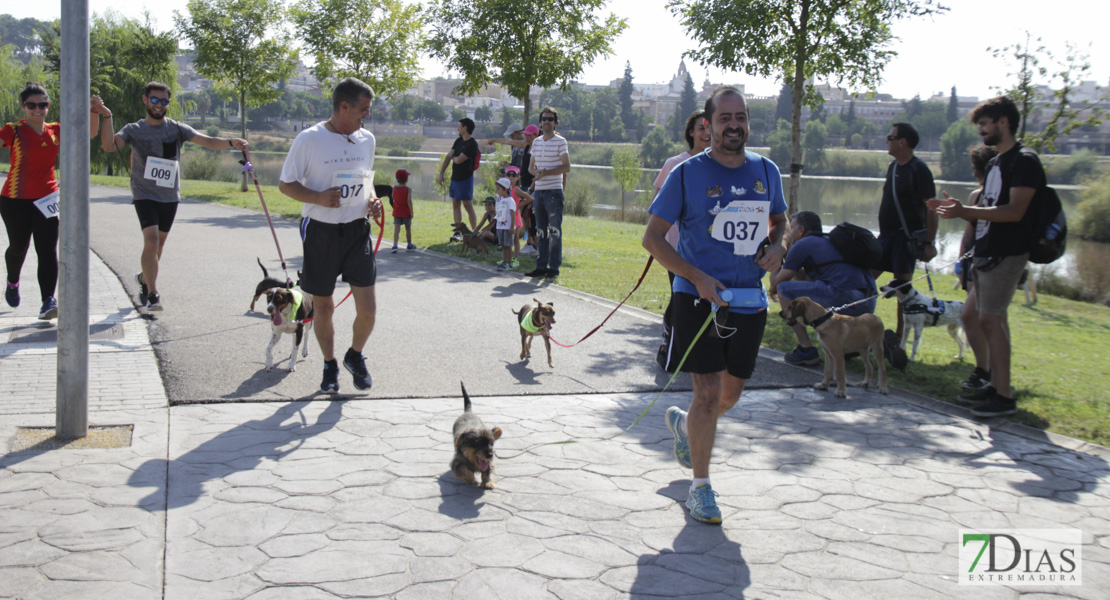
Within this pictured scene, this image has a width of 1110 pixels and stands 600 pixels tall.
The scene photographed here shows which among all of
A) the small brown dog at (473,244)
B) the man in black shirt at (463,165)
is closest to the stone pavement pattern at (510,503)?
the small brown dog at (473,244)

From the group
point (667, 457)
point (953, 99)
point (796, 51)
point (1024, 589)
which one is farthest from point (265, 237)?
point (953, 99)

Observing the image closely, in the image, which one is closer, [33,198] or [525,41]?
[33,198]

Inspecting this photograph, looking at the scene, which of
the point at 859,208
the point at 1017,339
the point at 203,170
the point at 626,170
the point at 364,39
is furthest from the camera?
the point at 626,170

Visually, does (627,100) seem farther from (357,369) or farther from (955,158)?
(357,369)

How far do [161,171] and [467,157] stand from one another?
7383 mm

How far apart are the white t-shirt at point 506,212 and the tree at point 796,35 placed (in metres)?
3.42

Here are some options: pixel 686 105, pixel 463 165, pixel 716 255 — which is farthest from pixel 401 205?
pixel 686 105

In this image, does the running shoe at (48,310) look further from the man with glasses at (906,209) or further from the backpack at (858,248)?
the man with glasses at (906,209)

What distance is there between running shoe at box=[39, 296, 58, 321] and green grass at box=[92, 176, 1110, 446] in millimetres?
5900

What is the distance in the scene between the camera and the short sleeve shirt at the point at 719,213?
3.92 m

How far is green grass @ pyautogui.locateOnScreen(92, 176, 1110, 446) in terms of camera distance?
20.3 feet

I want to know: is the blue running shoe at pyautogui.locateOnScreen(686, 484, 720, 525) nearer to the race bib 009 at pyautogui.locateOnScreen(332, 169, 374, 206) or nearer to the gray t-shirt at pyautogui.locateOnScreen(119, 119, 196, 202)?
the race bib 009 at pyautogui.locateOnScreen(332, 169, 374, 206)

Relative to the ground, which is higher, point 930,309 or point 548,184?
point 548,184

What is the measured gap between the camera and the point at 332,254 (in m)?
5.61
